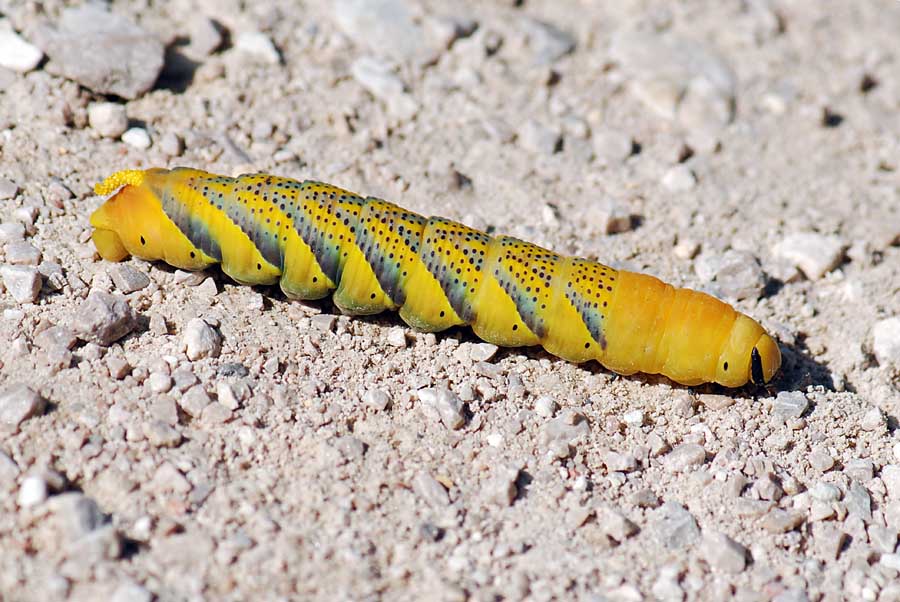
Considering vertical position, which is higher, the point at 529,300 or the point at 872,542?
the point at 529,300

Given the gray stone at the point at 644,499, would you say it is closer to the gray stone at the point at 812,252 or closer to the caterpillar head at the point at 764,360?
the caterpillar head at the point at 764,360

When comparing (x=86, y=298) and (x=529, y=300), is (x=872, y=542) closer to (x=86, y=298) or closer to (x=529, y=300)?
(x=529, y=300)

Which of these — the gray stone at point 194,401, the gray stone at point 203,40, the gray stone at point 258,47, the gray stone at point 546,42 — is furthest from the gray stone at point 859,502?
the gray stone at point 203,40

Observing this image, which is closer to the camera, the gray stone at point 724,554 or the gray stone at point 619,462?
the gray stone at point 724,554

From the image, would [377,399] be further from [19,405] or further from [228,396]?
[19,405]

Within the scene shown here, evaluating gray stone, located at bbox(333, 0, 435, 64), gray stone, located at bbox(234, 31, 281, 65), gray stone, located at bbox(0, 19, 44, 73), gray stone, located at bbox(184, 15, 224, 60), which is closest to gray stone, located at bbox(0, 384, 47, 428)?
gray stone, located at bbox(0, 19, 44, 73)

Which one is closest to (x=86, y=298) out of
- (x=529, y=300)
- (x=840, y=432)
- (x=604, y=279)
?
(x=529, y=300)
